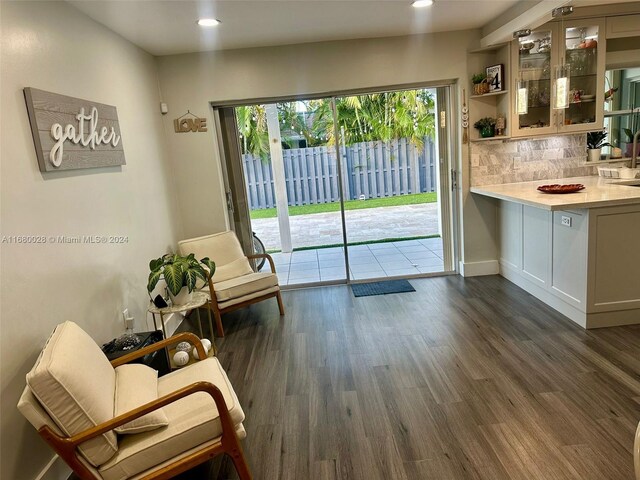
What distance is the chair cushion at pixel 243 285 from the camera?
3.55 meters

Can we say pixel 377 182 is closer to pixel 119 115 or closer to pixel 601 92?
pixel 601 92

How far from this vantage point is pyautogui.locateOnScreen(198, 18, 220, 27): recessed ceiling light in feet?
10.1

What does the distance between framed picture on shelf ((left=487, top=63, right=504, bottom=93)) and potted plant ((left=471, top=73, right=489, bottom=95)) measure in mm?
39

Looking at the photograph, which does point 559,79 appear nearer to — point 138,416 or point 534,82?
point 534,82

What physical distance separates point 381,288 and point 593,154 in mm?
2615

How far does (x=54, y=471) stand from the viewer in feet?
6.55

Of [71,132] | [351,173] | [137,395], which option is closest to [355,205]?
[351,173]

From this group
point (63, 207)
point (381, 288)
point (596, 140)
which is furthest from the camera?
point (381, 288)

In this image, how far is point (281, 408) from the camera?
7.99ft

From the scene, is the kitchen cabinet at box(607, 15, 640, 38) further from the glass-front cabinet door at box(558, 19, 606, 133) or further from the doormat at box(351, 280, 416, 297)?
the doormat at box(351, 280, 416, 297)

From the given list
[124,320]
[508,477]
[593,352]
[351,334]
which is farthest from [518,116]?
[124,320]

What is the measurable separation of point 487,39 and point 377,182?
1.96 meters

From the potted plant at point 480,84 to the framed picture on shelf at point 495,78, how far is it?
4cm

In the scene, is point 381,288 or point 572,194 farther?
point 381,288
